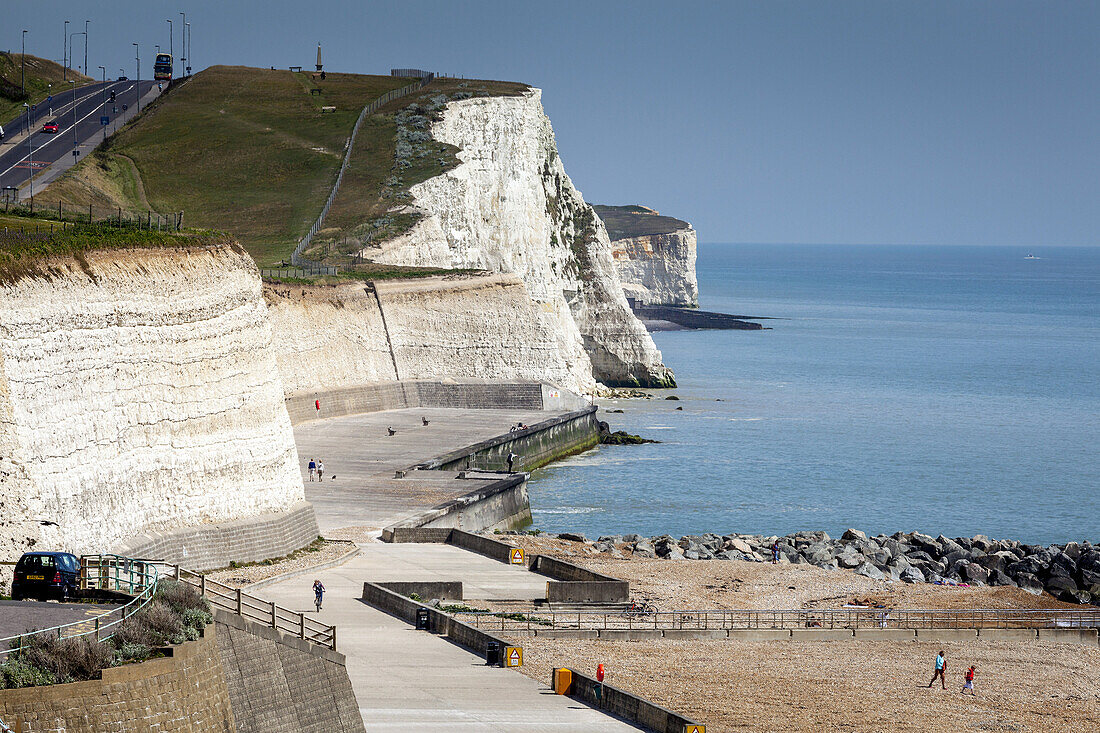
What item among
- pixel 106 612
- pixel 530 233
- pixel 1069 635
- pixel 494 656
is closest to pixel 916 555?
pixel 1069 635

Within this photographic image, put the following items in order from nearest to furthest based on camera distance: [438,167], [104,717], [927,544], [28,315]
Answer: [104,717] < [28,315] < [927,544] < [438,167]

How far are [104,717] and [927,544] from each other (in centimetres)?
4272

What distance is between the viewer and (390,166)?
107 meters

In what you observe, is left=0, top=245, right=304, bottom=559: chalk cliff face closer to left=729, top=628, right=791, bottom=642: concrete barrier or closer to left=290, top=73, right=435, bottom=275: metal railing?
left=729, top=628, right=791, bottom=642: concrete barrier

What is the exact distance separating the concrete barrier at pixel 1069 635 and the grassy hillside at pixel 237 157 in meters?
57.1

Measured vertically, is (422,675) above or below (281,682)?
below

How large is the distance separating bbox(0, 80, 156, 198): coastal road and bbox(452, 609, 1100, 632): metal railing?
154 ft

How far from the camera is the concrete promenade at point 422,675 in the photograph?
28.6m

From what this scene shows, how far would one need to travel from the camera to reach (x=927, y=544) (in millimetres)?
56438

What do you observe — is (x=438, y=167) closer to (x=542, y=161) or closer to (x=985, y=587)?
(x=542, y=161)

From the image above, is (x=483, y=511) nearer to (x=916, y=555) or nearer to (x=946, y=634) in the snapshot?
(x=916, y=555)

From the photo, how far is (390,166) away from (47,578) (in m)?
85.5

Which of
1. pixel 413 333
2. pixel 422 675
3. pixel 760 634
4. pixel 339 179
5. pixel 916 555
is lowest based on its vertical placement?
pixel 916 555

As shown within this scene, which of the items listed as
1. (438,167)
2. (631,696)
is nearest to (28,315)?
(631,696)
